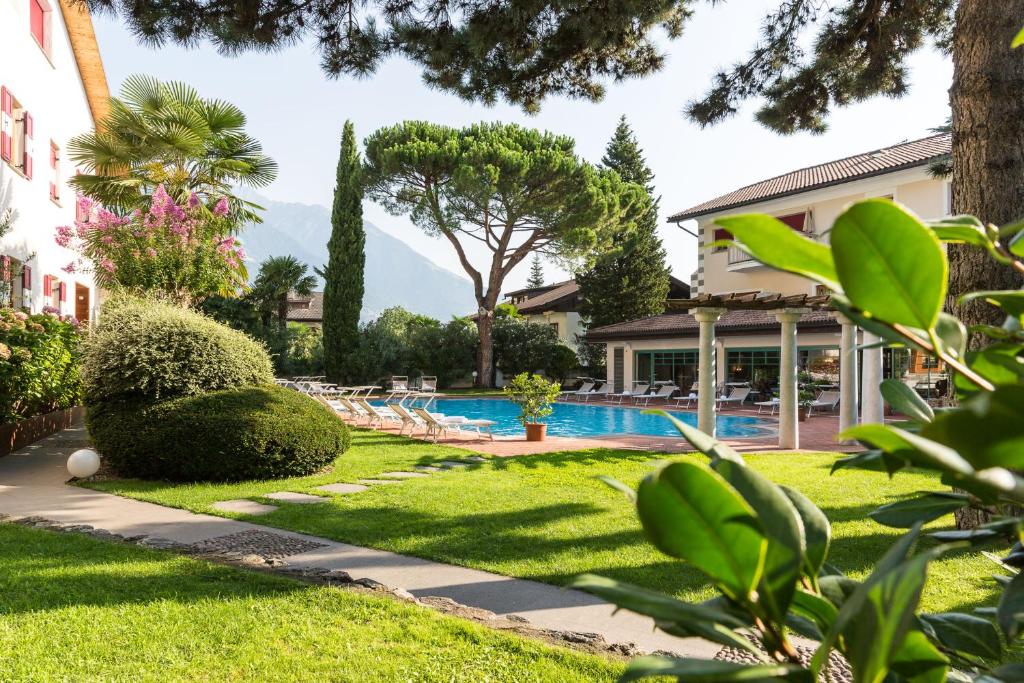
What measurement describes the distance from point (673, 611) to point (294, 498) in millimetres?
8090

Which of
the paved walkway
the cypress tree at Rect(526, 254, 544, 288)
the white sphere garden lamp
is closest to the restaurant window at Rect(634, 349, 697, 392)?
the white sphere garden lamp

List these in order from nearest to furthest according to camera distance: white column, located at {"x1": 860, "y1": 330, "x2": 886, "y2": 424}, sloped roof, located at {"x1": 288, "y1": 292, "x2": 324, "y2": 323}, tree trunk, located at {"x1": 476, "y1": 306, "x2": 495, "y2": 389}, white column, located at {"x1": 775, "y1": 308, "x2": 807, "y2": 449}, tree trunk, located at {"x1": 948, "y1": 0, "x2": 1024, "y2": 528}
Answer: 1. tree trunk, located at {"x1": 948, "y1": 0, "x2": 1024, "y2": 528}
2. white column, located at {"x1": 860, "y1": 330, "x2": 886, "y2": 424}
3. white column, located at {"x1": 775, "y1": 308, "x2": 807, "y2": 449}
4. tree trunk, located at {"x1": 476, "y1": 306, "x2": 495, "y2": 389}
5. sloped roof, located at {"x1": 288, "y1": 292, "x2": 324, "y2": 323}

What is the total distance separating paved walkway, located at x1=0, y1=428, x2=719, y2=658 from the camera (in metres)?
4.37

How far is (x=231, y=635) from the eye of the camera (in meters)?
3.93

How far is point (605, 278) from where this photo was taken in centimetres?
3775

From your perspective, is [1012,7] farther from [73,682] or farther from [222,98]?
[222,98]

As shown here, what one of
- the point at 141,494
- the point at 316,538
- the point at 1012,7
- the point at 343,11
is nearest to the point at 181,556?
the point at 316,538

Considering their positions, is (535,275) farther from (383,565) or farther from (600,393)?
(383,565)

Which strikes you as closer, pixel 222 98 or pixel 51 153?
pixel 51 153

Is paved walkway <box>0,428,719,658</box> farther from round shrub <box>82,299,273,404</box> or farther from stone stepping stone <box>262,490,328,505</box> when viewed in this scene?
round shrub <box>82,299,273,404</box>

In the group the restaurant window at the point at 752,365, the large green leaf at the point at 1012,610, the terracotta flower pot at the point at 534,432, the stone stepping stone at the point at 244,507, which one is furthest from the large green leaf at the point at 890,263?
the restaurant window at the point at 752,365

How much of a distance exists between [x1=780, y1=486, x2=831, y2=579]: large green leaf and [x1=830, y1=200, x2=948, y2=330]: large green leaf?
23cm

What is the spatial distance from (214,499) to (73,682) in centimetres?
468

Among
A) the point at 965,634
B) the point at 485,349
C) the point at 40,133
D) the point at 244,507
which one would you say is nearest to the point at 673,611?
the point at 965,634
